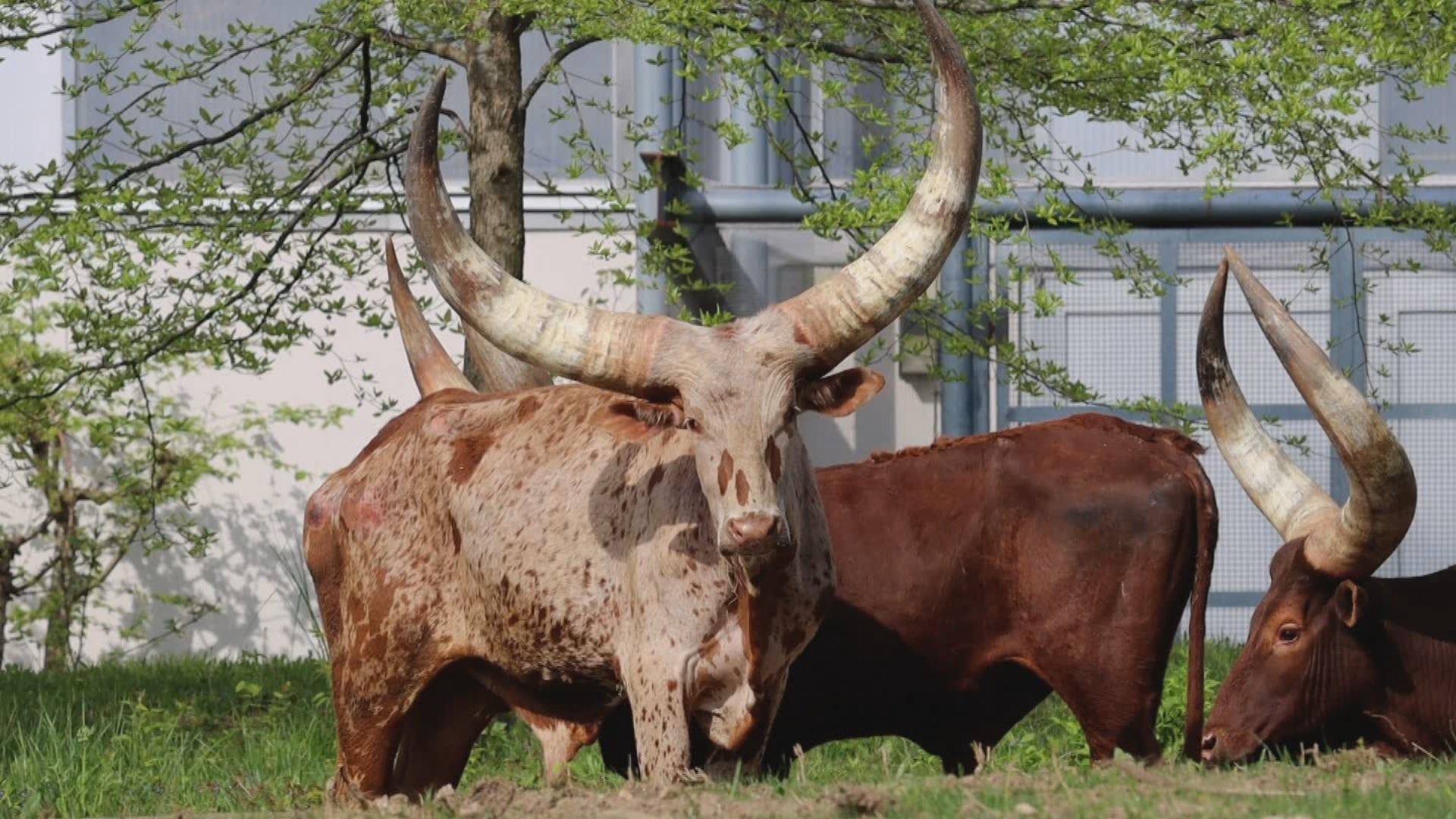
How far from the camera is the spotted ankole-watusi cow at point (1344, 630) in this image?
636cm

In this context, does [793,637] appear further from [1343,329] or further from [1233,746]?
[1343,329]

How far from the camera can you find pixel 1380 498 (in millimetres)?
6340

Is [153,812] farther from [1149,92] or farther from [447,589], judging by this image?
[1149,92]

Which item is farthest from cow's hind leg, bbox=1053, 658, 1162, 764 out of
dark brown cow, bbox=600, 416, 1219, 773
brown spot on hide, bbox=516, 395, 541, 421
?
brown spot on hide, bbox=516, 395, 541, 421

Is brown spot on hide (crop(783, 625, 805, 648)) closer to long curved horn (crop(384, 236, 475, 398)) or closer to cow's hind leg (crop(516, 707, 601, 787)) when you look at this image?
cow's hind leg (crop(516, 707, 601, 787))

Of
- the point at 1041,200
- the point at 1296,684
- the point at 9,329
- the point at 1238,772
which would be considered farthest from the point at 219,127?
the point at 1238,772

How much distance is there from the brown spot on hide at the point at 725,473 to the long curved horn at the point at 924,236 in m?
0.49

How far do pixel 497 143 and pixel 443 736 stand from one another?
2.87 metres

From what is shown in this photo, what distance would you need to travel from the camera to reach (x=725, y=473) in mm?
5273

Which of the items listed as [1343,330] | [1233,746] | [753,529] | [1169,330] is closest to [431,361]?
[753,529]

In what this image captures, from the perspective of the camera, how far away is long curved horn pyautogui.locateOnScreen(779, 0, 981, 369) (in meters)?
5.65

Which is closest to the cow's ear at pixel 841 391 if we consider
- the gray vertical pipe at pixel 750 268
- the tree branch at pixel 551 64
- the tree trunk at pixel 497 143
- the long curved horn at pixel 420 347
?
the long curved horn at pixel 420 347

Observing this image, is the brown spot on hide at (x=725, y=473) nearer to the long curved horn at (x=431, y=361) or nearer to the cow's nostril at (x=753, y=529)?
the cow's nostril at (x=753, y=529)

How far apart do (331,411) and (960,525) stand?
6782mm
